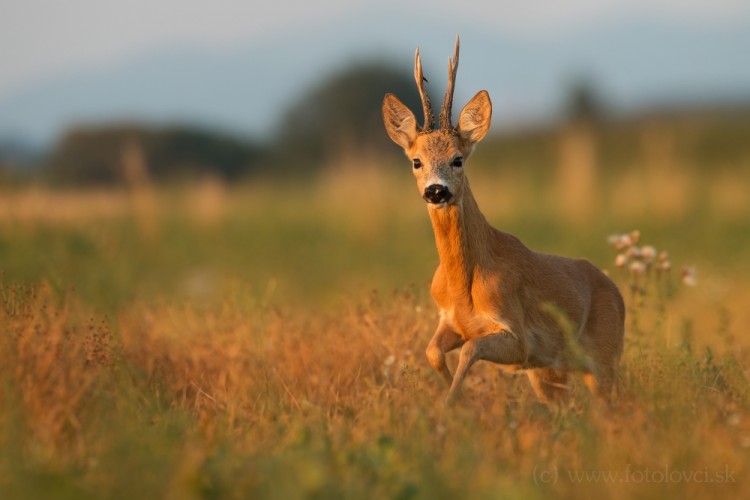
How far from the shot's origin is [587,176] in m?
19.5

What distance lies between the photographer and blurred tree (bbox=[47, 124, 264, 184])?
38.9m

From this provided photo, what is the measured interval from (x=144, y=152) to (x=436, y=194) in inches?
1297

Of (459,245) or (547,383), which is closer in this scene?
(459,245)

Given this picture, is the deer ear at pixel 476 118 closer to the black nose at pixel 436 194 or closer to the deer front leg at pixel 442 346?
the black nose at pixel 436 194

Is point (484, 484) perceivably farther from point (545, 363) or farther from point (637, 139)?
point (637, 139)

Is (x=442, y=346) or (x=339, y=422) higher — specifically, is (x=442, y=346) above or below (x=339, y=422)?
above

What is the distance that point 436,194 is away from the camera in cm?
582

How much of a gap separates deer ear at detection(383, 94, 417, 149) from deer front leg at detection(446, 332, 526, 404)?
4.41 ft

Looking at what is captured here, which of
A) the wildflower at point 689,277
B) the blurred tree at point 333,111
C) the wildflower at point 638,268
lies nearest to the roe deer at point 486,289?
the wildflower at point 638,268

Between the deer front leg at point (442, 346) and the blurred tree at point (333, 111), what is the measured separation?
37.2 metres

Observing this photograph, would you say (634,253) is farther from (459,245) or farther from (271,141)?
(271,141)

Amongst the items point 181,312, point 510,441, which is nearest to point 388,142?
point 181,312

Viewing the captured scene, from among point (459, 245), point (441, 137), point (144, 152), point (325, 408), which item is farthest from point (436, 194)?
point (144, 152)

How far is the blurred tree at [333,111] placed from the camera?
146 ft
